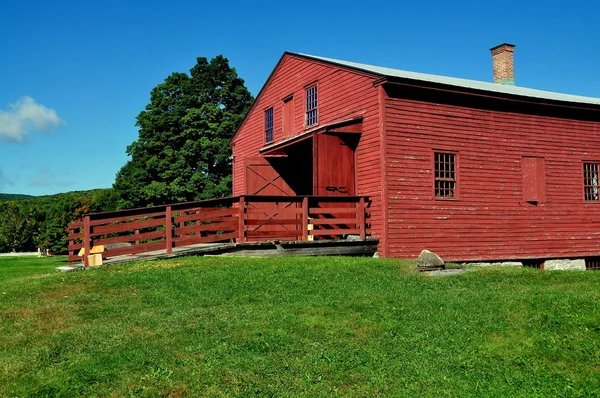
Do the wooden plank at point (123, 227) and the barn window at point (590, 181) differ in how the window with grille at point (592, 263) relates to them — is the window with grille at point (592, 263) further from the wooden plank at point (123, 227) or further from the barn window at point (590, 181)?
the wooden plank at point (123, 227)

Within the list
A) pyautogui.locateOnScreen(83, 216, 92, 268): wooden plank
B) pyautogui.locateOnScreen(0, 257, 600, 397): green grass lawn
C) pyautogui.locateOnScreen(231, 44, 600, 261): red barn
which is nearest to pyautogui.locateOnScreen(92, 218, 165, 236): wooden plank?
pyautogui.locateOnScreen(83, 216, 92, 268): wooden plank

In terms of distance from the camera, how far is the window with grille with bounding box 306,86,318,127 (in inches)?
853

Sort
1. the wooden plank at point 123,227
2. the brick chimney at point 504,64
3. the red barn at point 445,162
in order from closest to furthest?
the wooden plank at point 123,227 → the red barn at point 445,162 → the brick chimney at point 504,64

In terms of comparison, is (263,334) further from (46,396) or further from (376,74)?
(376,74)

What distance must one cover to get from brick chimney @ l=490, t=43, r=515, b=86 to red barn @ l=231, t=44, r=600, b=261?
6213mm

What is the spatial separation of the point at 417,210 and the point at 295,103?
7.46 metres

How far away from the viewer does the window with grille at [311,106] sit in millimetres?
21656

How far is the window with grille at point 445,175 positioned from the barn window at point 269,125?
845cm

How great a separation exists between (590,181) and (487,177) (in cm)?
514

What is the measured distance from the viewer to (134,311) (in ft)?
33.0

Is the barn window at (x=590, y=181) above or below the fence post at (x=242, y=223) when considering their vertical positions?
above

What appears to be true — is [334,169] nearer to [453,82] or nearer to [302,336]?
[453,82]

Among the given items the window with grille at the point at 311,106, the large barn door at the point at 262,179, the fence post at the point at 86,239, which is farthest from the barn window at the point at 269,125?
the fence post at the point at 86,239

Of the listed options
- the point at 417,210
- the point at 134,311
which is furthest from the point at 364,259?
the point at 134,311
